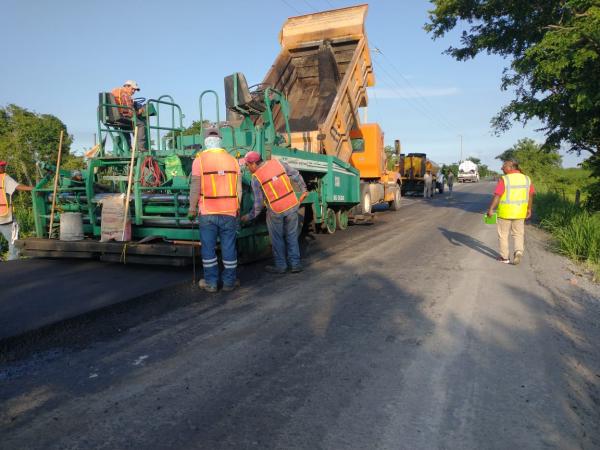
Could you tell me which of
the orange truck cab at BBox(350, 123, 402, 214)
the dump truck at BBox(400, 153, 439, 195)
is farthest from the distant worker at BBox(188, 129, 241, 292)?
the dump truck at BBox(400, 153, 439, 195)

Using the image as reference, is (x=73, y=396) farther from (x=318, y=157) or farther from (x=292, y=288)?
(x=318, y=157)

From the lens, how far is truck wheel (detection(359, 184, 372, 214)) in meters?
12.0

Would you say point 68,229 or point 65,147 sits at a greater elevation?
point 65,147

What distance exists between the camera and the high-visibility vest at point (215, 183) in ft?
16.1

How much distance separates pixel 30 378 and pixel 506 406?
3.01m

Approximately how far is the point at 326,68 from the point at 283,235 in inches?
221

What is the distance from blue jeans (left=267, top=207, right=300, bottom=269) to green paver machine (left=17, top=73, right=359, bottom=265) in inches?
15.2

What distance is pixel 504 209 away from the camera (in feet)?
21.7

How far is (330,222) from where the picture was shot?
31.7 ft

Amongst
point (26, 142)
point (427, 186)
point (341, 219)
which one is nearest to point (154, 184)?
point (341, 219)

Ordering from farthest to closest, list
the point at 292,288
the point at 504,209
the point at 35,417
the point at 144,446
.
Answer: the point at 504,209, the point at 292,288, the point at 35,417, the point at 144,446

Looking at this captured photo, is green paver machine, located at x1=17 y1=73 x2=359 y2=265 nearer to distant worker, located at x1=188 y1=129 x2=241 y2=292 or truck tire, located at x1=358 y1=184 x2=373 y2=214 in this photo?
distant worker, located at x1=188 y1=129 x2=241 y2=292

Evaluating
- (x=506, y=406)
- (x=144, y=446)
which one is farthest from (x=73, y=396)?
(x=506, y=406)

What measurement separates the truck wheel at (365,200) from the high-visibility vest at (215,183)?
729 centimetres
